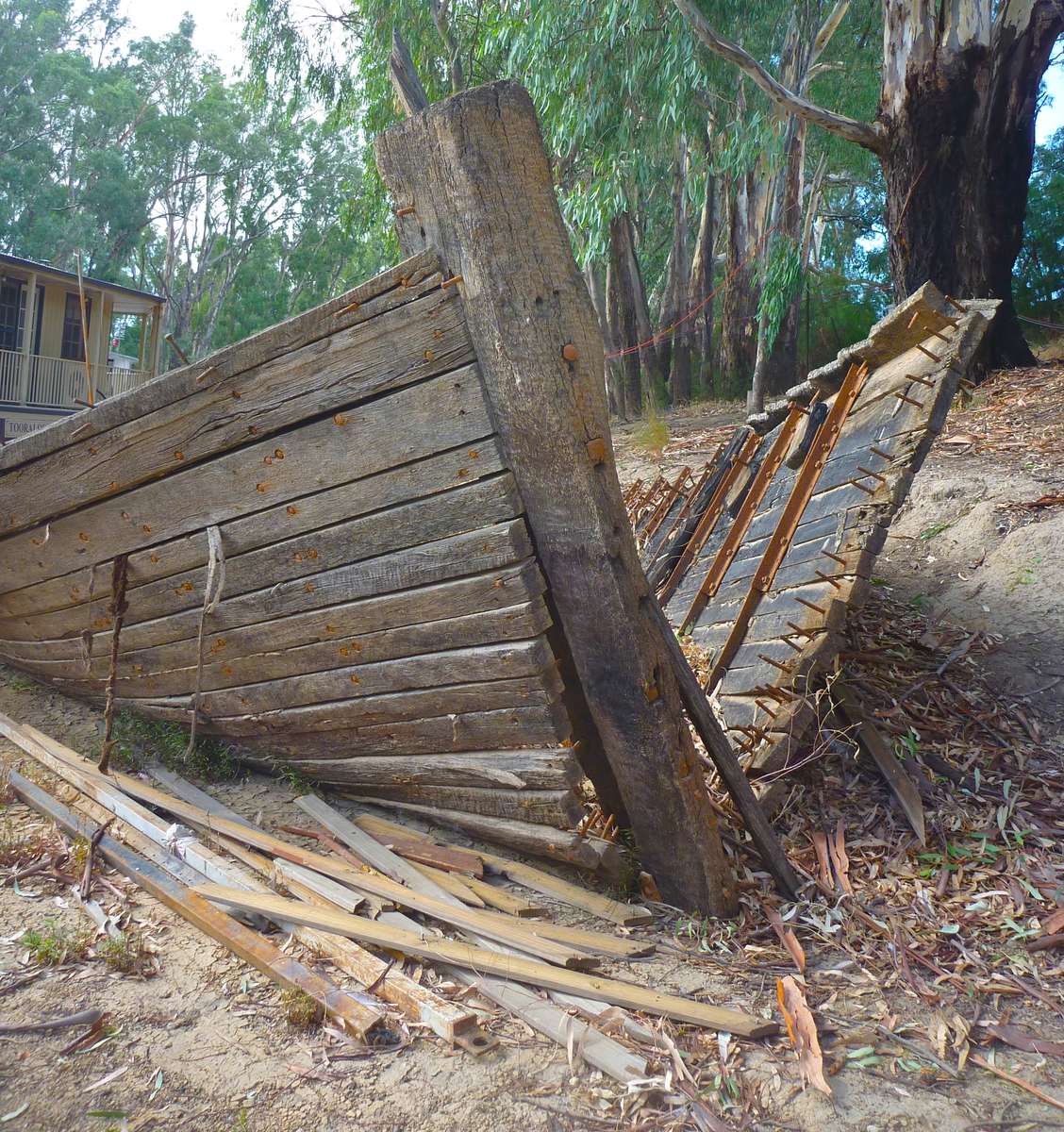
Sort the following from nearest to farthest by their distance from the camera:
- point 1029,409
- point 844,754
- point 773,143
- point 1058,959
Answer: point 1058,959 < point 844,754 < point 1029,409 < point 773,143

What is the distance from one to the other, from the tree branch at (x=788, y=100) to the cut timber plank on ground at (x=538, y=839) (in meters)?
7.96

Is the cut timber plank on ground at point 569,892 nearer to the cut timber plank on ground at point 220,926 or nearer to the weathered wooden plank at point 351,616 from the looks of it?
the cut timber plank on ground at point 220,926

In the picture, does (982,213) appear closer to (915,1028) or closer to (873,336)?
(873,336)

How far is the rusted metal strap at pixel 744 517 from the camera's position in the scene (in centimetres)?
532

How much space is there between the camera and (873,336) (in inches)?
195

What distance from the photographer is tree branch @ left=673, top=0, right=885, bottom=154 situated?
29.5 feet

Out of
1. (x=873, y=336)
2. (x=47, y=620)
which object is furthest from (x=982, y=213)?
(x=47, y=620)

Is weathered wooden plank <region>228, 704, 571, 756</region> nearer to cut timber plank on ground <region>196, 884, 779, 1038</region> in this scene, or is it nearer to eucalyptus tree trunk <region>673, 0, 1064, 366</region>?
cut timber plank on ground <region>196, 884, 779, 1038</region>

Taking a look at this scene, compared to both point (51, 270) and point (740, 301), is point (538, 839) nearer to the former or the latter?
point (740, 301)

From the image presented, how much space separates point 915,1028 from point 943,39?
878cm

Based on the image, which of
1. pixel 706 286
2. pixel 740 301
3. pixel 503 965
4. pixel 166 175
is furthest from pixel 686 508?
pixel 166 175

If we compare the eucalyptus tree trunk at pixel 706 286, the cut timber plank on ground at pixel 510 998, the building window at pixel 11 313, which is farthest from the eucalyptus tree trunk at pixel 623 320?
the cut timber plank on ground at pixel 510 998

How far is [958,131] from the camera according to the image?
8812 mm

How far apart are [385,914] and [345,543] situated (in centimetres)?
119
